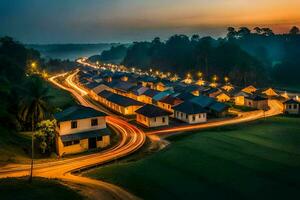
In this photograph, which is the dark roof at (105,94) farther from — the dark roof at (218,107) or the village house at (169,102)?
the dark roof at (218,107)

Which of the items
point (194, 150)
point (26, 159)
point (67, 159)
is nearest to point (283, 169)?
point (194, 150)

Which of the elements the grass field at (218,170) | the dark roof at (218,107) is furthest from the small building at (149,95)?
the grass field at (218,170)

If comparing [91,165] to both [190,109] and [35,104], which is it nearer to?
[35,104]

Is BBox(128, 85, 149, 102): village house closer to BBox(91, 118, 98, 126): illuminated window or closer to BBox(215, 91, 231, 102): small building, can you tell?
BBox(215, 91, 231, 102): small building

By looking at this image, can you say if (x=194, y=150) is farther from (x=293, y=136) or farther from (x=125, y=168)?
(x=293, y=136)

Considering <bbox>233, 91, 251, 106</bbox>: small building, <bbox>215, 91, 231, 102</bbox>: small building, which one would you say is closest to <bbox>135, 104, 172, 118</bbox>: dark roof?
<bbox>233, 91, 251, 106</bbox>: small building

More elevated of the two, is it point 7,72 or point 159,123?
point 7,72
